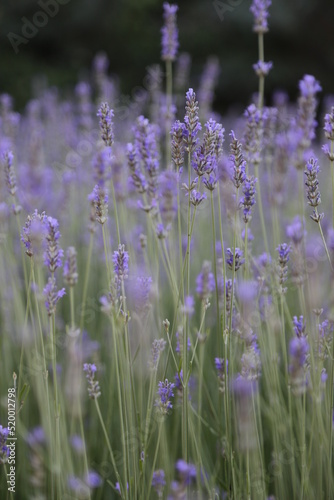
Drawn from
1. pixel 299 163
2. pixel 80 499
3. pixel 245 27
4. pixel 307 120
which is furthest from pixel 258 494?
pixel 245 27

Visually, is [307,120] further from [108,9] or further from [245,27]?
[108,9]

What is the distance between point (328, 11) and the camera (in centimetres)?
849

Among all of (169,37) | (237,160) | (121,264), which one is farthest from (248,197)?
(169,37)

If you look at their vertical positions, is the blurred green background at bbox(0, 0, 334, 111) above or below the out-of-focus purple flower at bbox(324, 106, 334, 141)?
above

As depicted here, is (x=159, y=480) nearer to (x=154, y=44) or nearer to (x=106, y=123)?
(x=106, y=123)

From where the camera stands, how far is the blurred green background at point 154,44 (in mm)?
8289

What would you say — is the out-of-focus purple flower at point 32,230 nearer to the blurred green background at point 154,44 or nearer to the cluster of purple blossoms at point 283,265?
the cluster of purple blossoms at point 283,265

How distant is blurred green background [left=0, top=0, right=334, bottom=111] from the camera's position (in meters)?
8.29

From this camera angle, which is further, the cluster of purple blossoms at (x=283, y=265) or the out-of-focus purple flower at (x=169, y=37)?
the out-of-focus purple flower at (x=169, y=37)

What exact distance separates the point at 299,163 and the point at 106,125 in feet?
2.03

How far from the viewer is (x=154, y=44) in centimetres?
896

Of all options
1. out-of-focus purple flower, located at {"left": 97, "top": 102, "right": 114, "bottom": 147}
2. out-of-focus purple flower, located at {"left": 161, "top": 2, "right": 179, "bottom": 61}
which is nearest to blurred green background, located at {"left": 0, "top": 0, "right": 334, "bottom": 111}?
out-of-focus purple flower, located at {"left": 161, "top": 2, "right": 179, "bottom": 61}
